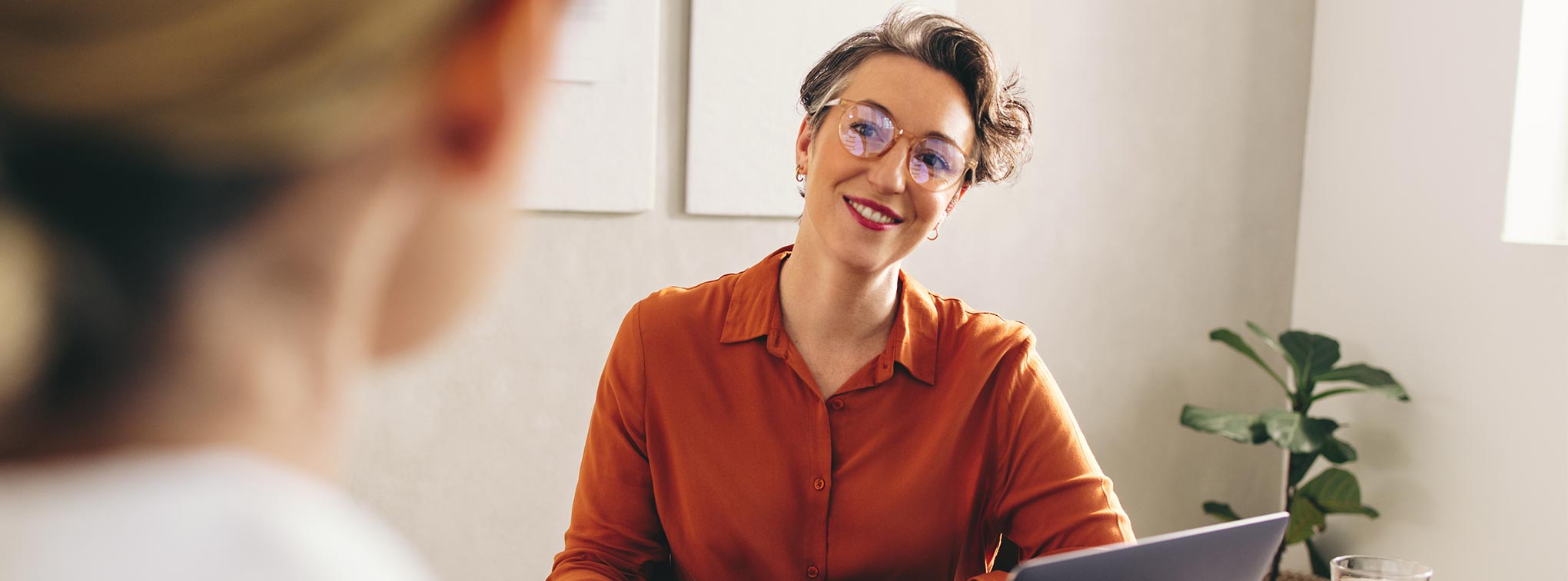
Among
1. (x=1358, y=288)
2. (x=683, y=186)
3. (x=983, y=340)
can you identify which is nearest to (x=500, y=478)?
(x=683, y=186)

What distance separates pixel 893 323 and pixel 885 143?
10.0 inches

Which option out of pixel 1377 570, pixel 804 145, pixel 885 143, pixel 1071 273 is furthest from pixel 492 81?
pixel 1071 273

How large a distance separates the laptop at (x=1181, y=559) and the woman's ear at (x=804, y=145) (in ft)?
2.72

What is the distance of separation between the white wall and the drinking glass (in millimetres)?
1996

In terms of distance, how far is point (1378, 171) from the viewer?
3.55m

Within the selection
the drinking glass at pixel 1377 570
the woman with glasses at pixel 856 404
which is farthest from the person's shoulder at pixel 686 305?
the drinking glass at pixel 1377 570

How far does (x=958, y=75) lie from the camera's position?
178cm

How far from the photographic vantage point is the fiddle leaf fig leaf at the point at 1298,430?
11.0 ft

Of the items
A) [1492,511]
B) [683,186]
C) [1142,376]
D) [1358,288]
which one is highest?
[683,186]

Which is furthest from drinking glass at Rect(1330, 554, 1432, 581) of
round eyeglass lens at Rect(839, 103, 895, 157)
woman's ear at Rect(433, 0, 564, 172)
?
woman's ear at Rect(433, 0, 564, 172)

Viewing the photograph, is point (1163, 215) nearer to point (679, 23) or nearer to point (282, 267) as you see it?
point (679, 23)

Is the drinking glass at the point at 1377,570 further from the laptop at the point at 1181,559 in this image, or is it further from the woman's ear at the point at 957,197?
the woman's ear at the point at 957,197

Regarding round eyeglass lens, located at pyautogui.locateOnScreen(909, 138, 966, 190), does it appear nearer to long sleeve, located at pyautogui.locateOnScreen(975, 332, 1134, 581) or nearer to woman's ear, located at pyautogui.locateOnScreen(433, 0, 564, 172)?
long sleeve, located at pyautogui.locateOnScreen(975, 332, 1134, 581)

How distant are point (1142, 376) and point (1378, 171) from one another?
0.85 metres
